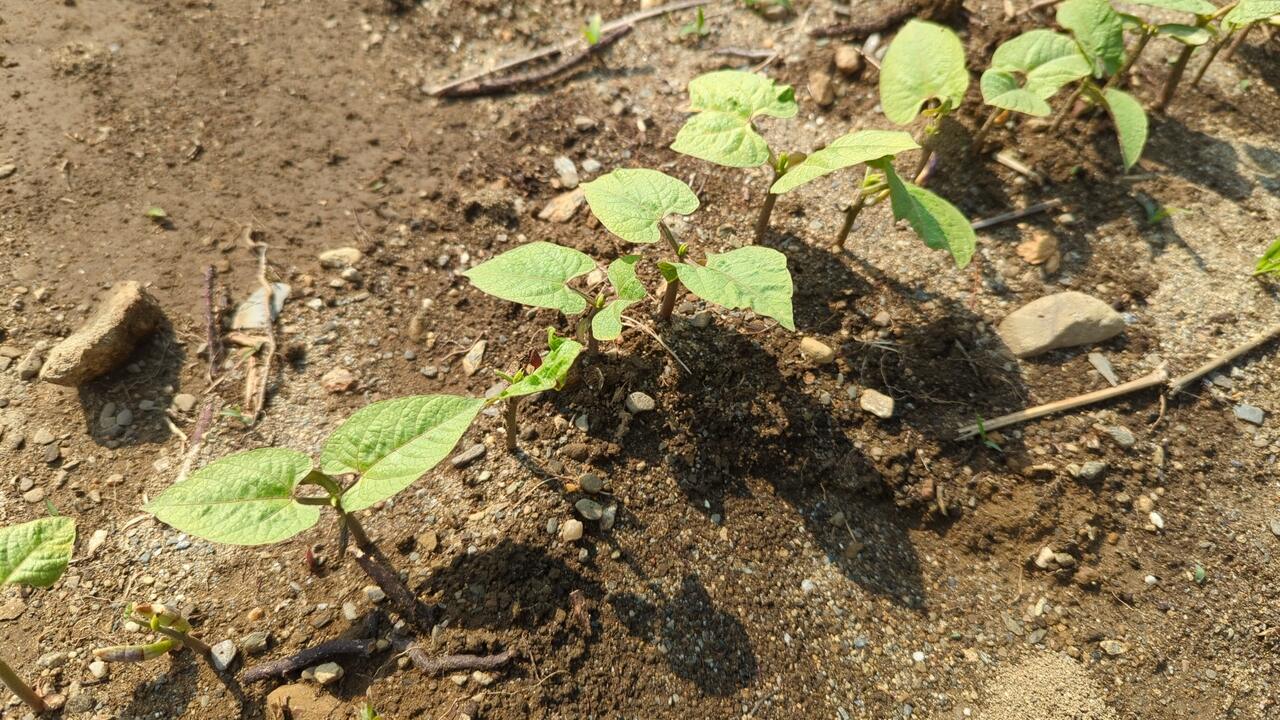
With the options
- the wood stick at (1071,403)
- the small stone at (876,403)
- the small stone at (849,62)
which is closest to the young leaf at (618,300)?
the small stone at (876,403)

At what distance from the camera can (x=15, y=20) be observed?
2.35m

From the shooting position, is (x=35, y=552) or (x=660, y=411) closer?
(x=35, y=552)

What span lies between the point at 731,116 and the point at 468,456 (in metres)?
1.07

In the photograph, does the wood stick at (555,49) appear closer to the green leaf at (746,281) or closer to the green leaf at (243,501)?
the green leaf at (746,281)

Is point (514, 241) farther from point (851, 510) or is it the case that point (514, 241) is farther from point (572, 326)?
point (851, 510)

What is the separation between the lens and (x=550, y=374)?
1.43 m

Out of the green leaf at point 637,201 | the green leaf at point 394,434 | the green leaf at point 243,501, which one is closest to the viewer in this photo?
the green leaf at point 243,501

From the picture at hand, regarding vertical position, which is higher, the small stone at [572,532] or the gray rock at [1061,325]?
the gray rock at [1061,325]

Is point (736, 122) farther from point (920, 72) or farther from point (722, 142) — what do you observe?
point (920, 72)

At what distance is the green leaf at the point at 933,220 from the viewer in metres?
1.72

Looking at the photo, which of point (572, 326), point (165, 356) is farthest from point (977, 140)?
point (165, 356)

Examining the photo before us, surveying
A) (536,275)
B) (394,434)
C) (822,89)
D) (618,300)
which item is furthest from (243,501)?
(822,89)

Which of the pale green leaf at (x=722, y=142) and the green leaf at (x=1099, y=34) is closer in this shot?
the pale green leaf at (x=722, y=142)

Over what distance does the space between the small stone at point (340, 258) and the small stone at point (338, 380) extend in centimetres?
35
